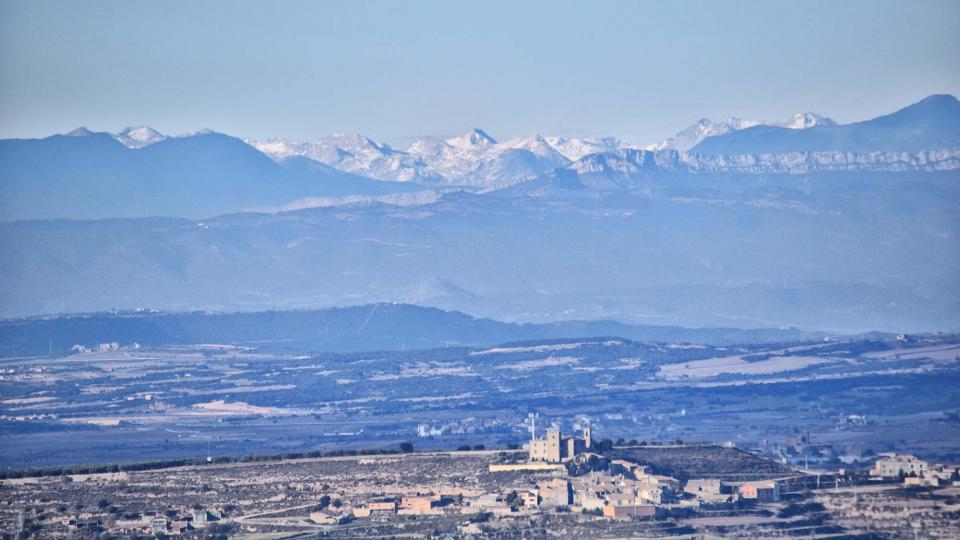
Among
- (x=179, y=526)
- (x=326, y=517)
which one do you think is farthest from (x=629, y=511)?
(x=179, y=526)

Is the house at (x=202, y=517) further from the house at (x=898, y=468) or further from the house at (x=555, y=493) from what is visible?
the house at (x=898, y=468)

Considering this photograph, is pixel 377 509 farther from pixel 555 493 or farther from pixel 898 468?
pixel 898 468

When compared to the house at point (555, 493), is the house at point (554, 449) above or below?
above

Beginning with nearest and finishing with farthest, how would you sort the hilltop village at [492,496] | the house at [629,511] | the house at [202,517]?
1. the hilltop village at [492,496]
2. the house at [629,511]
3. the house at [202,517]

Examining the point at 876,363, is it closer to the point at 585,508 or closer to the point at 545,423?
the point at 545,423

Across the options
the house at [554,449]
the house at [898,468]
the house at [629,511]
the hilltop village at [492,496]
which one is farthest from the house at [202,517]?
the house at [898,468]

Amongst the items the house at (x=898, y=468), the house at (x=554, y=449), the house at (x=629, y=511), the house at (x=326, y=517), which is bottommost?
the house at (x=898, y=468)

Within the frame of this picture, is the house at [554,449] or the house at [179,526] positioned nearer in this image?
the house at [179,526]

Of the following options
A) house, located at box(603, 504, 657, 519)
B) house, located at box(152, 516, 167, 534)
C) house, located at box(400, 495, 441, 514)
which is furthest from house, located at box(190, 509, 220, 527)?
house, located at box(603, 504, 657, 519)
